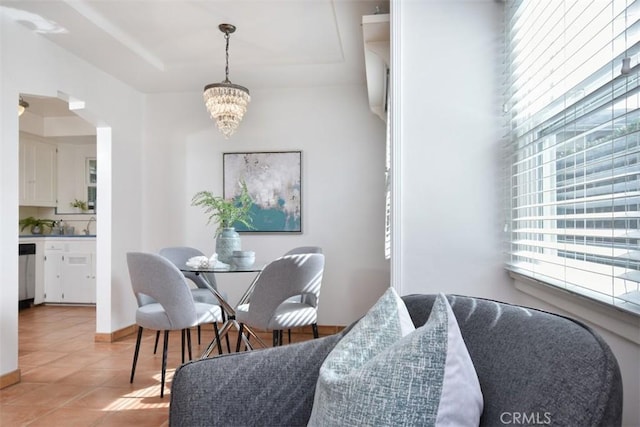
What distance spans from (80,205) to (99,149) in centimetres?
277

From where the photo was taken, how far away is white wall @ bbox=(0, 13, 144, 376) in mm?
2852

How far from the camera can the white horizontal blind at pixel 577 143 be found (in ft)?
3.30

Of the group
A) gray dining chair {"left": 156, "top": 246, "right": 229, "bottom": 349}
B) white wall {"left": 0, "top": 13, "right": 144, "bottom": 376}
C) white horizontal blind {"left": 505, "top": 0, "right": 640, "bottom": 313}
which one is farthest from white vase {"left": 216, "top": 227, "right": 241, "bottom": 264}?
white horizontal blind {"left": 505, "top": 0, "right": 640, "bottom": 313}

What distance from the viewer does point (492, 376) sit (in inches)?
33.0

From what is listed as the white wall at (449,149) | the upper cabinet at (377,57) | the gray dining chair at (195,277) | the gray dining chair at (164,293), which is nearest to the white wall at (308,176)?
the upper cabinet at (377,57)

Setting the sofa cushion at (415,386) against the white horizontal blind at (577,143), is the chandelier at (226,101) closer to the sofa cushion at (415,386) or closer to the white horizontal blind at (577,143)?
the white horizontal blind at (577,143)

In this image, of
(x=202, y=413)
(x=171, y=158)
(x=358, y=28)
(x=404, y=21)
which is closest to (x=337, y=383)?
(x=202, y=413)

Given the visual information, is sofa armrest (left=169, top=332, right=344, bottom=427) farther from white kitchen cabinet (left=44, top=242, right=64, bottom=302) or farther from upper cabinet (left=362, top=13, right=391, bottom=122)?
white kitchen cabinet (left=44, top=242, right=64, bottom=302)

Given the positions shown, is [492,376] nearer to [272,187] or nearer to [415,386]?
[415,386]

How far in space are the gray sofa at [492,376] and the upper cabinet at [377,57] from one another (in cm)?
177

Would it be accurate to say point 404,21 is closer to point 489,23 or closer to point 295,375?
point 489,23

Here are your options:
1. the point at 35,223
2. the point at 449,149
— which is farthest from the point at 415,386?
the point at 35,223

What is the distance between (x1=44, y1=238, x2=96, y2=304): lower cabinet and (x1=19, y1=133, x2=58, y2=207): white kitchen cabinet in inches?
29.7

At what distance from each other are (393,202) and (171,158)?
3281 mm
